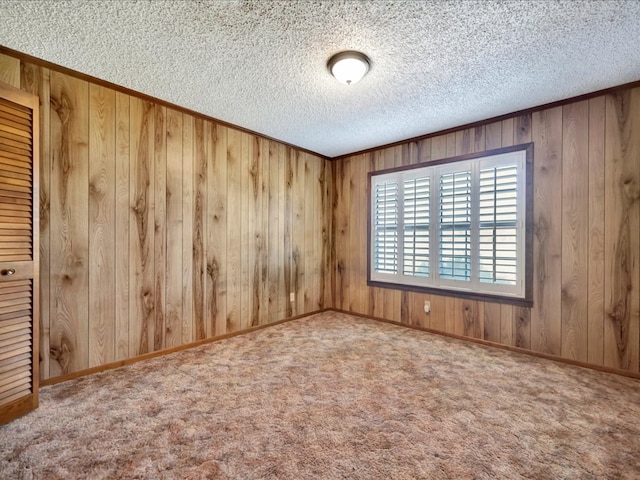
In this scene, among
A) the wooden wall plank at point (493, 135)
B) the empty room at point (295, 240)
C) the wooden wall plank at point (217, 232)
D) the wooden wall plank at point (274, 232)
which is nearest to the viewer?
the empty room at point (295, 240)

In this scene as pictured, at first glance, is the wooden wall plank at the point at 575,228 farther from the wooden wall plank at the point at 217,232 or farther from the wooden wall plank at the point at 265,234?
the wooden wall plank at the point at 217,232

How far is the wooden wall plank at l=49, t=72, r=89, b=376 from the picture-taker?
7.55 feet

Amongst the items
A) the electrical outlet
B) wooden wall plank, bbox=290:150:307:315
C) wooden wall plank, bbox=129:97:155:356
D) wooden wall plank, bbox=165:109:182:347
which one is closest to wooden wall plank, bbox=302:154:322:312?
wooden wall plank, bbox=290:150:307:315

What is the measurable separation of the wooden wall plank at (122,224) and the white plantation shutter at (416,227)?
305cm

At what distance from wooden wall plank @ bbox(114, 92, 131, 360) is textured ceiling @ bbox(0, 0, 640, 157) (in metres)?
0.31

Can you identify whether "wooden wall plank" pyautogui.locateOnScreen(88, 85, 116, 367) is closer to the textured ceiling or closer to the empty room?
the empty room

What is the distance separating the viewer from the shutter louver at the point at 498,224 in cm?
303

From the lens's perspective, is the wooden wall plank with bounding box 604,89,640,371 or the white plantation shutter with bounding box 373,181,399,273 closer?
the wooden wall plank with bounding box 604,89,640,371

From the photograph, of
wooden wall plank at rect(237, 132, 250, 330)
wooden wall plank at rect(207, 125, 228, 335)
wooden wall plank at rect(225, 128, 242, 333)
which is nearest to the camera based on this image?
wooden wall plank at rect(207, 125, 228, 335)

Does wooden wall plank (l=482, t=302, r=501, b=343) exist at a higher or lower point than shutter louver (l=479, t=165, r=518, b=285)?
lower

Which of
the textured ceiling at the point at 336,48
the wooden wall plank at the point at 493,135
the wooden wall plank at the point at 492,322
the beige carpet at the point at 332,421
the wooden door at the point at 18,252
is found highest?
the textured ceiling at the point at 336,48

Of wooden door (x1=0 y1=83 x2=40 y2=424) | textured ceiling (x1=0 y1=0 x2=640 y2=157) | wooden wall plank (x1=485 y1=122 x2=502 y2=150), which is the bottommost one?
wooden door (x1=0 y1=83 x2=40 y2=424)

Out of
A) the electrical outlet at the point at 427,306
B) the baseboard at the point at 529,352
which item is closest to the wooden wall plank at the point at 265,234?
the baseboard at the point at 529,352

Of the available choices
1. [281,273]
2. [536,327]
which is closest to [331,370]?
[281,273]
